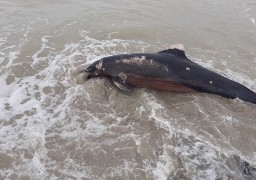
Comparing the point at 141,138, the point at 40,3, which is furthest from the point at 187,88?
the point at 40,3

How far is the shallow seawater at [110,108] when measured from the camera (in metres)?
6.19

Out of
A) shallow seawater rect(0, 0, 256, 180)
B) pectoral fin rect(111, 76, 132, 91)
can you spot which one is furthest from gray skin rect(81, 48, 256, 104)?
shallow seawater rect(0, 0, 256, 180)

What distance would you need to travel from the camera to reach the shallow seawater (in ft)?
20.3

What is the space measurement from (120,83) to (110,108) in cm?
87

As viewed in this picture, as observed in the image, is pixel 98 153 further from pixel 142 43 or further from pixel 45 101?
pixel 142 43

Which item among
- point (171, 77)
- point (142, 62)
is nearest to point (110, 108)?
point (142, 62)

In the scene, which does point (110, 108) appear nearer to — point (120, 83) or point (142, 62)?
point (120, 83)

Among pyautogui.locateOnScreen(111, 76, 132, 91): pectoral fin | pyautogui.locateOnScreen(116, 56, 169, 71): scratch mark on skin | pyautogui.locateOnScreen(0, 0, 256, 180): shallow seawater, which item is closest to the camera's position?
pyautogui.locateOnScreen(0, 0, 256, 180): shallow seawater

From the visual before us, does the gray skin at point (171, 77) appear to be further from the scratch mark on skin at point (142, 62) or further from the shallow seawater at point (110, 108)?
the shallow seawater at point (110, 108)

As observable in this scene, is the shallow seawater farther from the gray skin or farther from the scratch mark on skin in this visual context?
the scratch mark on skin

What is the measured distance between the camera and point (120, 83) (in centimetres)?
830

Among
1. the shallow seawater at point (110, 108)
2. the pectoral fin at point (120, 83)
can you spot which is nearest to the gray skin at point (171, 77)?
the pectoral fin at point (120, 83)

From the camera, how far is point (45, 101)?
7902mm

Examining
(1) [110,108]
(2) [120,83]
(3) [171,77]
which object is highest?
(3) [171,77]
